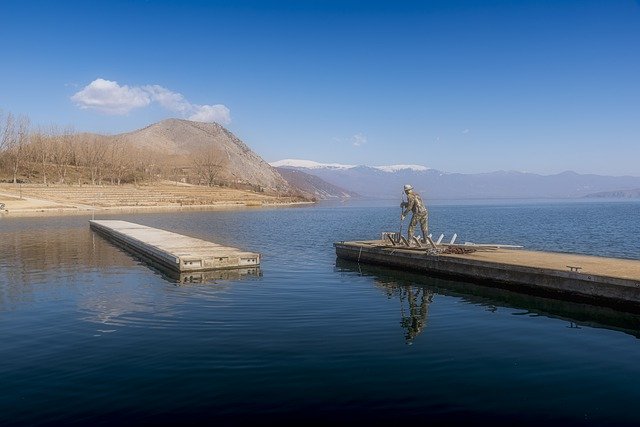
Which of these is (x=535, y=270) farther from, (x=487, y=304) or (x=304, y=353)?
(x=304, y=353)

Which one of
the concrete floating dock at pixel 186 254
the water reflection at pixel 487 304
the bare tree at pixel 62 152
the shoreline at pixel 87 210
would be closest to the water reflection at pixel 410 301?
the water reflection at pixel 487 304

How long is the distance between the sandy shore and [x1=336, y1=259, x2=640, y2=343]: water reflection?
72.8 m

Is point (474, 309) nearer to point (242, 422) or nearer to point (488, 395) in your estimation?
point (488, 395)

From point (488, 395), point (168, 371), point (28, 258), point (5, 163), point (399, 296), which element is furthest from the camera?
point (5, 163)

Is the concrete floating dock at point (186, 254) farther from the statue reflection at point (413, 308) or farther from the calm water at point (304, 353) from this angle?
the statue reflection at point (413, 308)

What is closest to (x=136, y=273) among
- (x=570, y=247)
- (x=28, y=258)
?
(x=28, y=258)

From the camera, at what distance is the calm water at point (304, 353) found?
963 cm

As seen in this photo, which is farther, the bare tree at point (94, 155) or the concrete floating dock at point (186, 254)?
the bare tree at point (94, 155)

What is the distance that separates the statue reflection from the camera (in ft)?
51.0

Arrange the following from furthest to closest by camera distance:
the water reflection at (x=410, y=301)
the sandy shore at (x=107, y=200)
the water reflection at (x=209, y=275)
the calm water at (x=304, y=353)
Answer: the sandy shore at (x=107, y=200)
the water reflection at (x=209, y=275)
the water reflection at (x=410, y=301)
the calm water at (x=304, y=353)

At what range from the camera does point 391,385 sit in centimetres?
1075

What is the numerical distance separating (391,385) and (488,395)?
6.48 ft

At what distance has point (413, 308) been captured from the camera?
1878cm

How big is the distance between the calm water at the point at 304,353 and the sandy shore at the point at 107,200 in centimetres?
7020
